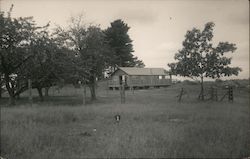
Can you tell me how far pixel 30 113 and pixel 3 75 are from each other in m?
11.3

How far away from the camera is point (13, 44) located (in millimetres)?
24250

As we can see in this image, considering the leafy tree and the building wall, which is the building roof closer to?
the building wall

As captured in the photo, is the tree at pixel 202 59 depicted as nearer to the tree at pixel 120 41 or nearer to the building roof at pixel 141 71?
the tree at pixel 120 41

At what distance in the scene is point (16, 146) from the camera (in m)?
9.71

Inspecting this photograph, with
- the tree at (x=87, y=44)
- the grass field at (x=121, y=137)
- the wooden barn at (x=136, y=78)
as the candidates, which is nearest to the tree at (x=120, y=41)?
the wooden barn at (x=136, y=78)

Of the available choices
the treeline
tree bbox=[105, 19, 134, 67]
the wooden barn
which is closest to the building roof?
the wooden barn

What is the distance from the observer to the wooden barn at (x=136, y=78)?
182 ft

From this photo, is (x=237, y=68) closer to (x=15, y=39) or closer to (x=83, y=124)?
(x=83, y=124)

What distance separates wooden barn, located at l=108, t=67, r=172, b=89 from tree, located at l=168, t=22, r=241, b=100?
1125 inches

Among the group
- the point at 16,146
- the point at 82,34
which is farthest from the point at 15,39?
the point at 16,146

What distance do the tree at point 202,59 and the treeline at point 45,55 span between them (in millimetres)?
8523

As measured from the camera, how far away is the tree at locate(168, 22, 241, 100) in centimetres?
2502

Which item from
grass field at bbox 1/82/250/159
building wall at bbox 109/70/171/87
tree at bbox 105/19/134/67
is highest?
tree at bbox 105/19/134/67

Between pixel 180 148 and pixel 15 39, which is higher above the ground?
pixel 15 39
